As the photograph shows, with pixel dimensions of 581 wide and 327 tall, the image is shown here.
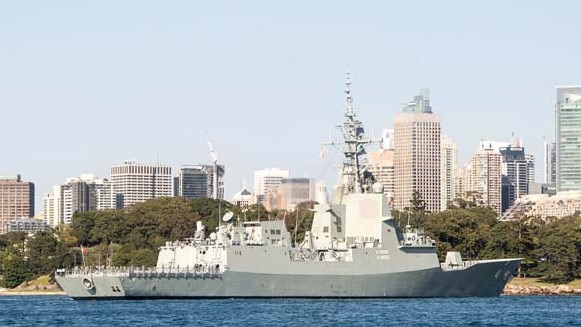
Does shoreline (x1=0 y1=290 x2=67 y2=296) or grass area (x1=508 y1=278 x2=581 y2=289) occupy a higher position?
grass area (x1=508 y1=278 x2=581 y2=289)

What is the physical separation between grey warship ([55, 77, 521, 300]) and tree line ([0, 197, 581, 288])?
19639 mm

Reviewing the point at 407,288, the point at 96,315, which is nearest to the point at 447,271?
the point at 407,288

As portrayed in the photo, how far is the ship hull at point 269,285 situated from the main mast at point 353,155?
322 inches

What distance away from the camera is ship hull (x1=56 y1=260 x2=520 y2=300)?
96.8 metres

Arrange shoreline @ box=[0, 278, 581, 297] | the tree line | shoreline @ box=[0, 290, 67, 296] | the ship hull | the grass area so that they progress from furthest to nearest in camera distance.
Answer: shoreline @ box=[0, 290, 67, 296] → the tree line → the grass area → shoreline @ box=[0, 278, 581, 297] → the ship hull

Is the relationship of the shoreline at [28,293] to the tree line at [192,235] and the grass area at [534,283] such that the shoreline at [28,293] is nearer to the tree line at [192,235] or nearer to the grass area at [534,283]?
the tree line at [192,235]

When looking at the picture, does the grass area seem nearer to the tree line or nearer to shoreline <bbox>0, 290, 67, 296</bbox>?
the tree line

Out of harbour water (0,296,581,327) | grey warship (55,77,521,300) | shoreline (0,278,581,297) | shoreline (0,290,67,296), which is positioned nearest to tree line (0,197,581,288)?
shoreline (0,278,581,297)

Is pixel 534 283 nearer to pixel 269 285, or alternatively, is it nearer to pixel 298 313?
pixel 269 285

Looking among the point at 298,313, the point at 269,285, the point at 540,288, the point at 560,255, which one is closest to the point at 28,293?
the point at 540,288

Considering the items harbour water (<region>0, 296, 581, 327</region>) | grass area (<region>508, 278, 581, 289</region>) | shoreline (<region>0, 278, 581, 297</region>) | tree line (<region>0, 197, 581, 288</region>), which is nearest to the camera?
harbour water (<region>0, 296, 581, 327</region>)

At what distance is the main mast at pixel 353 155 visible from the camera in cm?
10488

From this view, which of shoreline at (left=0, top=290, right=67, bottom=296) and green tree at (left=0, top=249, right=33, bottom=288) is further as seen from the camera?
green tree at (left=0, top=249, right=33, bottom=288)

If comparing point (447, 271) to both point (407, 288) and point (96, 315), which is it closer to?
point (407, 288)
